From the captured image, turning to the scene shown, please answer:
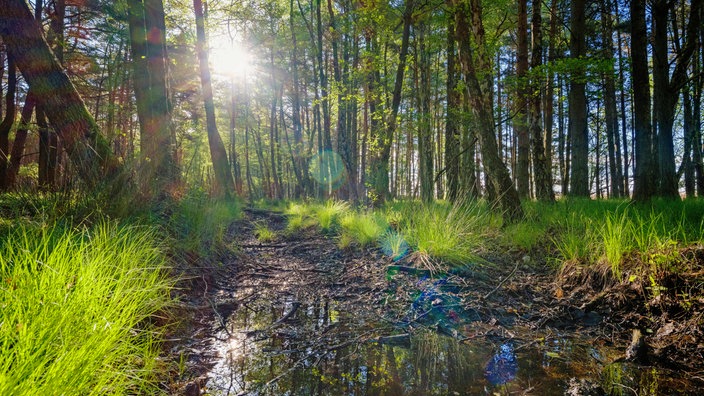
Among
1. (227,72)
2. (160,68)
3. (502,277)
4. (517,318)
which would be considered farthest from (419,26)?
(227,72)

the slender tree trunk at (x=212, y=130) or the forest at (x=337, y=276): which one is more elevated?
the slender tree trunk at (x=212, y=130)

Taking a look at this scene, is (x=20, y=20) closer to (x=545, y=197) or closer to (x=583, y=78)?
(x=583, y=78)

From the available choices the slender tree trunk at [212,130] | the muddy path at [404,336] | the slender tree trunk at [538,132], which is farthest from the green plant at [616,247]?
the slender tree trunk at [212,130]

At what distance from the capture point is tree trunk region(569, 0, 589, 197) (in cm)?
727

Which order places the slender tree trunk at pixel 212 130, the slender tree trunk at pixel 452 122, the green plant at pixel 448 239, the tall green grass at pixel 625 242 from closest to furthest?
1. the tall green grass at pixel 625 242
2. the green plant at pixel 448 239
3. the slender tree trunk at pixel 452 122
4. the slender tree trunk at pixel 212 130

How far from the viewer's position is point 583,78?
4.70m

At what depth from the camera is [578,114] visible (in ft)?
25.1

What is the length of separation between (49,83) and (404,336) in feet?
15.4

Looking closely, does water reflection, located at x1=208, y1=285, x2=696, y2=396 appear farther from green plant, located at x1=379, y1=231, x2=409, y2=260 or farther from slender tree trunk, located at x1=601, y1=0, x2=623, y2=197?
slender tree trunk, located at x1=601, y1=0, x2=623, y2=197

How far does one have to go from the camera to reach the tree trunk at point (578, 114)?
727cm

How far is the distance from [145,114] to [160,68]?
3.11 ft

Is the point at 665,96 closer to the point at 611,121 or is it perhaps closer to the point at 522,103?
the point at 522,103

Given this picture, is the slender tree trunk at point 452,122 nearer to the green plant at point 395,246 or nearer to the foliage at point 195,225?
the green plant at point 395,246

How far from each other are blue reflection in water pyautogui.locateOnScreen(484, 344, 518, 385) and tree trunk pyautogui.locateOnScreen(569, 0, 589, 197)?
7.60m
